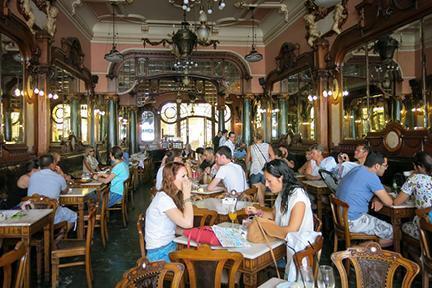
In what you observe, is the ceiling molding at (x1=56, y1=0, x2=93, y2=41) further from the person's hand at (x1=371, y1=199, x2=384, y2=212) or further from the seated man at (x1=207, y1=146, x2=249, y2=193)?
the person's hand at (x1=371, y1=199, x2=384, y2=212)

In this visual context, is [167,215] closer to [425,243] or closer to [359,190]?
[425,243]

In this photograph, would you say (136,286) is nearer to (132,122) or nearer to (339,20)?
(339,20)

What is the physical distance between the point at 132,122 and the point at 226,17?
8.98 metres

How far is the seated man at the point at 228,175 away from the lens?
520cm

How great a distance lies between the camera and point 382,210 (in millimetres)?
4469

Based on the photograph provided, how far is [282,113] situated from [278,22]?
2.57 m

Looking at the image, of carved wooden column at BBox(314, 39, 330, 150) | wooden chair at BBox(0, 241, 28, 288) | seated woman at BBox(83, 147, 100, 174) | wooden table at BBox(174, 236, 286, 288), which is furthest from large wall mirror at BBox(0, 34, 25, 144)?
carved wooden column at BBox(314, 39, 330, 150)

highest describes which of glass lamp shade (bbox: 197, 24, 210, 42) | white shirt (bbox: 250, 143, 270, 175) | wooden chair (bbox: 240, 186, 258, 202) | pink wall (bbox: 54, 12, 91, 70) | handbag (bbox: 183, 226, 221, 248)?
pink wall (bbox: 54, 12, 91, 70)

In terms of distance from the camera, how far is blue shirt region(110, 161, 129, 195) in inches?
276

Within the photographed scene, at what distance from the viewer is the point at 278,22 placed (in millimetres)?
10594

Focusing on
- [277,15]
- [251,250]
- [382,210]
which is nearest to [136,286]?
[251,250]

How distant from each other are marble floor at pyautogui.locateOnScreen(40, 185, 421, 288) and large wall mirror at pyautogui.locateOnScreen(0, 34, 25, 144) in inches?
87.2

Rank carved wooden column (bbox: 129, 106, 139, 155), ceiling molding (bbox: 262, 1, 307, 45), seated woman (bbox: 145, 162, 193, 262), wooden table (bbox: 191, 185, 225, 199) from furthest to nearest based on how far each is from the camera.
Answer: carved wooden column (bbox: 129, 106, 139, 155) < ceiling molding (bbox: 262, 1, 307, 45) < wooden table (bbox: 191, 185, 225, 199) < seated woman (bbox: 145, 162, 193, 262)

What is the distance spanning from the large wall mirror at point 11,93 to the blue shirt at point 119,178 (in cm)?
171
